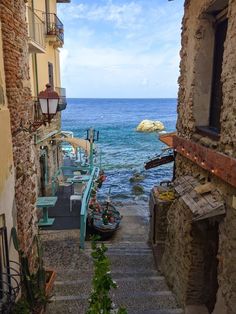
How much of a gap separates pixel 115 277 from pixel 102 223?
4644 millimetres

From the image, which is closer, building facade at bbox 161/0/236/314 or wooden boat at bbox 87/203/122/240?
building facade at bbox 161/0/236/314

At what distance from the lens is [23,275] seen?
481 centimetres

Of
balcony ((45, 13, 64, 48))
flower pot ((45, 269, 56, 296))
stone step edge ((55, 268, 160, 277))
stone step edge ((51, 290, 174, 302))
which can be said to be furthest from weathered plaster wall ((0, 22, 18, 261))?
balcony ((45, 13, 64, 48))

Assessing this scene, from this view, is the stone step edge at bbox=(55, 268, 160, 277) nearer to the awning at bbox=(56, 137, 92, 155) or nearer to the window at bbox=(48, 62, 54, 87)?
the awning at bbox=(56, 137, 92, 155)

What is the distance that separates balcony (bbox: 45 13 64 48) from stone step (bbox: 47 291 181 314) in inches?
536

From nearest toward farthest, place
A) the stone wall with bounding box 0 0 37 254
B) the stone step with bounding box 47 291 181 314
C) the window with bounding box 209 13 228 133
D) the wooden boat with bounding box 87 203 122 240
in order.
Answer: the stone wall with bounding box 0 0 37 254 < the window with bounding box 209 13 228 133 < the stone step with bounding box 47 291 181 314 < the wooden boat with bounding box 87 203 122 240

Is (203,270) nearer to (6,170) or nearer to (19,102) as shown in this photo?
(6,170)

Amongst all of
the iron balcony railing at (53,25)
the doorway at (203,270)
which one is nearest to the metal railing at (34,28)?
the iron balcony railing at (53,25)

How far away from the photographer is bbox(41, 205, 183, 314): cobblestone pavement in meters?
6.57

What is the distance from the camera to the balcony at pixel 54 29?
15953 millimetres

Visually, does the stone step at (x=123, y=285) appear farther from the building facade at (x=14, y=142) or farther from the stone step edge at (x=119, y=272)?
the building facade at (x=14, y=142)

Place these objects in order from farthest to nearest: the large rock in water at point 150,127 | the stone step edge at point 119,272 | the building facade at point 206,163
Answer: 1. the large rock in water at point 150,127
2. the stone step edge at point 119,272
3. the building facade at point 206,163

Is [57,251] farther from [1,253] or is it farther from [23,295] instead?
[1,253]

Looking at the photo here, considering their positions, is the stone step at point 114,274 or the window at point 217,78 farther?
the stone step at point 114,274
